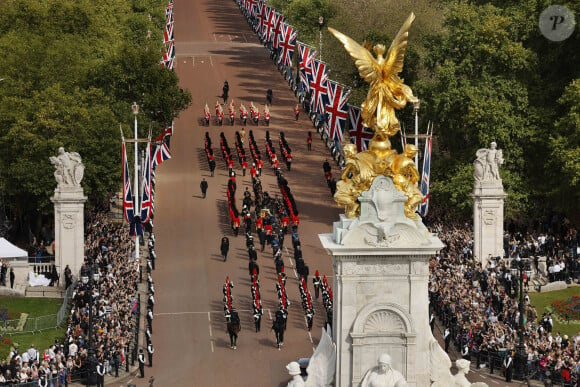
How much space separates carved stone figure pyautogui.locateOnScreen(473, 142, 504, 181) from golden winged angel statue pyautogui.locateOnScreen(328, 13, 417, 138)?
89.2 feet

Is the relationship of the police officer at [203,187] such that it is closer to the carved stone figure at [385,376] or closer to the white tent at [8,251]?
the white tent at [8,251]

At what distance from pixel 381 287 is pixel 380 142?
4.75 m

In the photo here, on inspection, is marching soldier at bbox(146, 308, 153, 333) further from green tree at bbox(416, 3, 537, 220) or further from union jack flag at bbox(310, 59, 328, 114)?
union jack flag at bbox(310, 59, 328, 114)

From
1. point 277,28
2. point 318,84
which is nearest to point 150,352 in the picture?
point 318,84

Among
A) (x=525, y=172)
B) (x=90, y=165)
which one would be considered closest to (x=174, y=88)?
(x=90, y=165)

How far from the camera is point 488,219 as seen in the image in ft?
285

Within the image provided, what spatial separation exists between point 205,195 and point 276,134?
15.4m

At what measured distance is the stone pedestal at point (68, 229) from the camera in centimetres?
8569

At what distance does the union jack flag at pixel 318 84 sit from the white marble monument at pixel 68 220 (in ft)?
67.3

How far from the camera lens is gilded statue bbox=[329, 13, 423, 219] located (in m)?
59.3

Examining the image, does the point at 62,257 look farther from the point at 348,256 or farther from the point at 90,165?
the point at 348,256

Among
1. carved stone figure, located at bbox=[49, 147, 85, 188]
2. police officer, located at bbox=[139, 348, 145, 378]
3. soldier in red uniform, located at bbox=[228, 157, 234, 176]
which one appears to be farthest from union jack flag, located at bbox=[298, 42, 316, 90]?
police officer, located at bbox=[139, 348, 145, 378]

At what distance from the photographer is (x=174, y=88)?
109625mm

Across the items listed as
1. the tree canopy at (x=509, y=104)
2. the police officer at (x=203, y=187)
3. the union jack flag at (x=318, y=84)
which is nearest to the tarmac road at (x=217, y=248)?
the police officer at (x=203, y=187)
